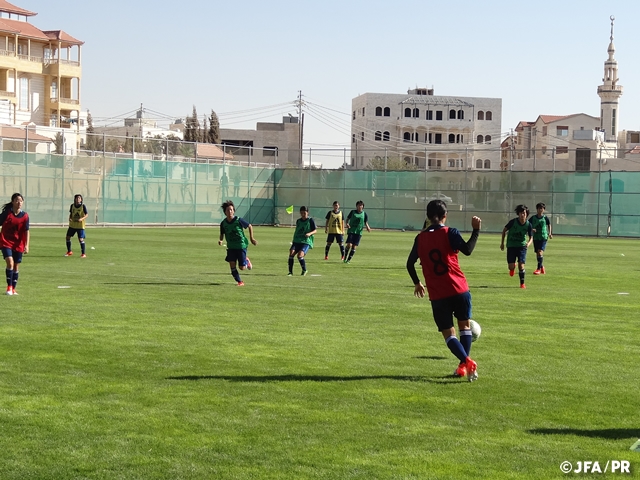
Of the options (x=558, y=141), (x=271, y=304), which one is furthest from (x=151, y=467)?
(x=558, y=141)

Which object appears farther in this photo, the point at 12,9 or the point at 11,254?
the point at 12,9

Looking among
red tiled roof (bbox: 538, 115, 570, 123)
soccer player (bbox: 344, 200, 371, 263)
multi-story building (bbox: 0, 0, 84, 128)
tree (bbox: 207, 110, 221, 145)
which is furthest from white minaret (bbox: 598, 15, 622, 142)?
soccer player (bbox: 344, 200, 371, 263)

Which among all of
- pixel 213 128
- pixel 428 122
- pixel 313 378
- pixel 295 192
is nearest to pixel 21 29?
pixel 295 192

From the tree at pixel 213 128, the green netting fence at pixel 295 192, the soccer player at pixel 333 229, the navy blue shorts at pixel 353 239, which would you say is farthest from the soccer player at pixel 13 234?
the tree at pixel 213 128

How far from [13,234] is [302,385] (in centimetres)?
1037

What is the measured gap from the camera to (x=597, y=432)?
25.6 feet

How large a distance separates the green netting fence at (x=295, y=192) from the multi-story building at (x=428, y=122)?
67.2 meters

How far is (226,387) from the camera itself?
9.53m

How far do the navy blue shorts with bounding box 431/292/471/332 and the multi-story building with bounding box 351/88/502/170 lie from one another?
121 meters

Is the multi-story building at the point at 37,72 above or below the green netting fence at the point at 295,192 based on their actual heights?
above

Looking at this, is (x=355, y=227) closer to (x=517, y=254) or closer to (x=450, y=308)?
(x=517, y=254)

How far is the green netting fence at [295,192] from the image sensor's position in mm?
52469

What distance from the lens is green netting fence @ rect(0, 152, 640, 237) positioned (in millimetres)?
52469

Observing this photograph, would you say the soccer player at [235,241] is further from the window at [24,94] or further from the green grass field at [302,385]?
the window at [24,94]
